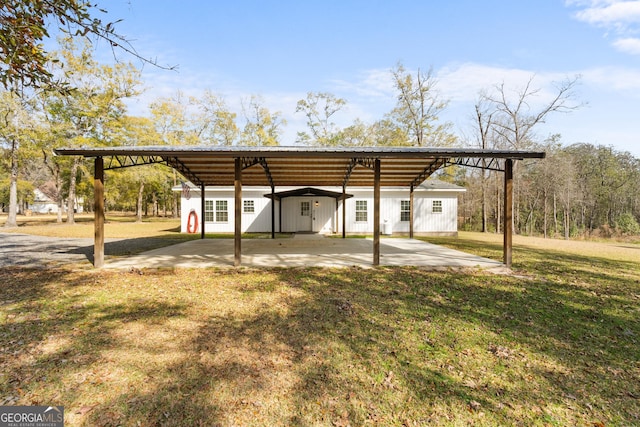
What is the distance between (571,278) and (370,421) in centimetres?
737

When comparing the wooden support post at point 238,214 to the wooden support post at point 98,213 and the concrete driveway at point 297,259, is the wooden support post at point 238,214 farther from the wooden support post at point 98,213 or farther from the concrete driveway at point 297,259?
the wooden support post at point 98,213

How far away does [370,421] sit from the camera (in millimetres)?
2402

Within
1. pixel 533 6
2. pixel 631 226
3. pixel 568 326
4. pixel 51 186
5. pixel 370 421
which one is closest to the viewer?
pixel 370 421

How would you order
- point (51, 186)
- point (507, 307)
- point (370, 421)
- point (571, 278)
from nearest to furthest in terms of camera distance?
point (370, 421) < point (507, 307) < point (571, 278) < point (51, 186)

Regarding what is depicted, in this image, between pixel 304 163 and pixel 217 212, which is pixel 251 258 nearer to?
pixel 304 163

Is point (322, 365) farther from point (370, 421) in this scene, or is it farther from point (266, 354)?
point (370, 421)

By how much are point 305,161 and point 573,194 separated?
29.6 metres

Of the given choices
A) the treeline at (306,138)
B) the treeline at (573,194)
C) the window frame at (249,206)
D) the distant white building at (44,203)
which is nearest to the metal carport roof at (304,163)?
the window frame at (249,206)

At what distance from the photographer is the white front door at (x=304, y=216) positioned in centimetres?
1911

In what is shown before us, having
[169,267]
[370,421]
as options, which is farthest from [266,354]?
[169,267]

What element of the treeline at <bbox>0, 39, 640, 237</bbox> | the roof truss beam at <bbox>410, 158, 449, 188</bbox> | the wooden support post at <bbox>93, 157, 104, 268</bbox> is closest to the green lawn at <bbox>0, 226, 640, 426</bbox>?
the wooden support post at <bbox>93, 157, 104, 268</bbox>

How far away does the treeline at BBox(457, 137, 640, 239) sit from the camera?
29344 mm

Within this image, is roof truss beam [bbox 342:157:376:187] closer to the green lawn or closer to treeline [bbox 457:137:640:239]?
the green lawn

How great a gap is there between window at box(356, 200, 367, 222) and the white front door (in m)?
3.11
